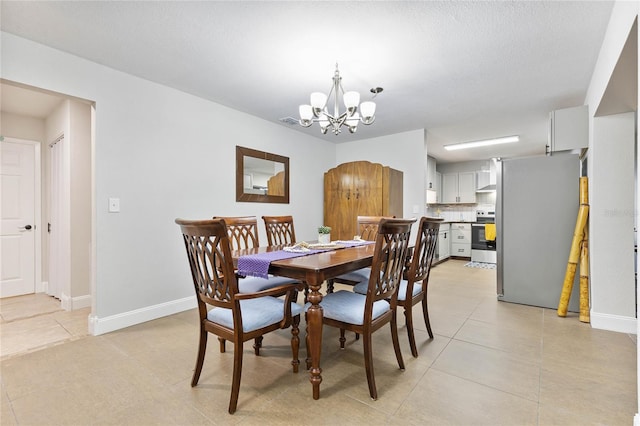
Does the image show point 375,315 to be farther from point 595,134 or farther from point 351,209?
point 351,209

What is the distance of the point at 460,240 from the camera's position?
6574mm

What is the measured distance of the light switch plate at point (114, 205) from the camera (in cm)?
267

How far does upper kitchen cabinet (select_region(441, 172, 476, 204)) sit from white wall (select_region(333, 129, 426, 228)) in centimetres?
292

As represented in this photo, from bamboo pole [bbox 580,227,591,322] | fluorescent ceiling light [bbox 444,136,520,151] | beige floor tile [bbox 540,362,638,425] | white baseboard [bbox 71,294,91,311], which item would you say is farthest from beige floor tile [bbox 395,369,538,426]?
fluorescent ceiling light [bbox 444,136,520,151]

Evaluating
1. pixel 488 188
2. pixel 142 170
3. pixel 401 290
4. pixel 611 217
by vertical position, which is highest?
pixel 488 188

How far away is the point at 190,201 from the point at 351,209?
246cm

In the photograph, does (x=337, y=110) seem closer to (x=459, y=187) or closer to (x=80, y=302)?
(x=80, y=302)

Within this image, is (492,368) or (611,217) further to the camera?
(611,217)

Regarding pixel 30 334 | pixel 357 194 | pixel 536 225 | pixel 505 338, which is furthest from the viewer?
pixel 357 194

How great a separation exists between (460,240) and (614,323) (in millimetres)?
4044

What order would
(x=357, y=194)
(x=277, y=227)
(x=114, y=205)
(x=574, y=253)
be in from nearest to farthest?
1. (x=114, y=205)
2. (x=574, y=253)
3. (x=277, y=227)
4. (x=357, y=194)

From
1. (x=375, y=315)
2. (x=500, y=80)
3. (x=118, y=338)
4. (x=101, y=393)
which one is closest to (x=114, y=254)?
(x=118, y=338)

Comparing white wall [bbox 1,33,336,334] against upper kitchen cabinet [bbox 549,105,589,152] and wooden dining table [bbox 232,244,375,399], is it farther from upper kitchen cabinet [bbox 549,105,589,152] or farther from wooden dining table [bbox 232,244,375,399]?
upper kitchen cabinet [bbox 549,105,589,152]

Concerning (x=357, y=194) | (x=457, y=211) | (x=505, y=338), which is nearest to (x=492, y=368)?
(x=505, y=338)
